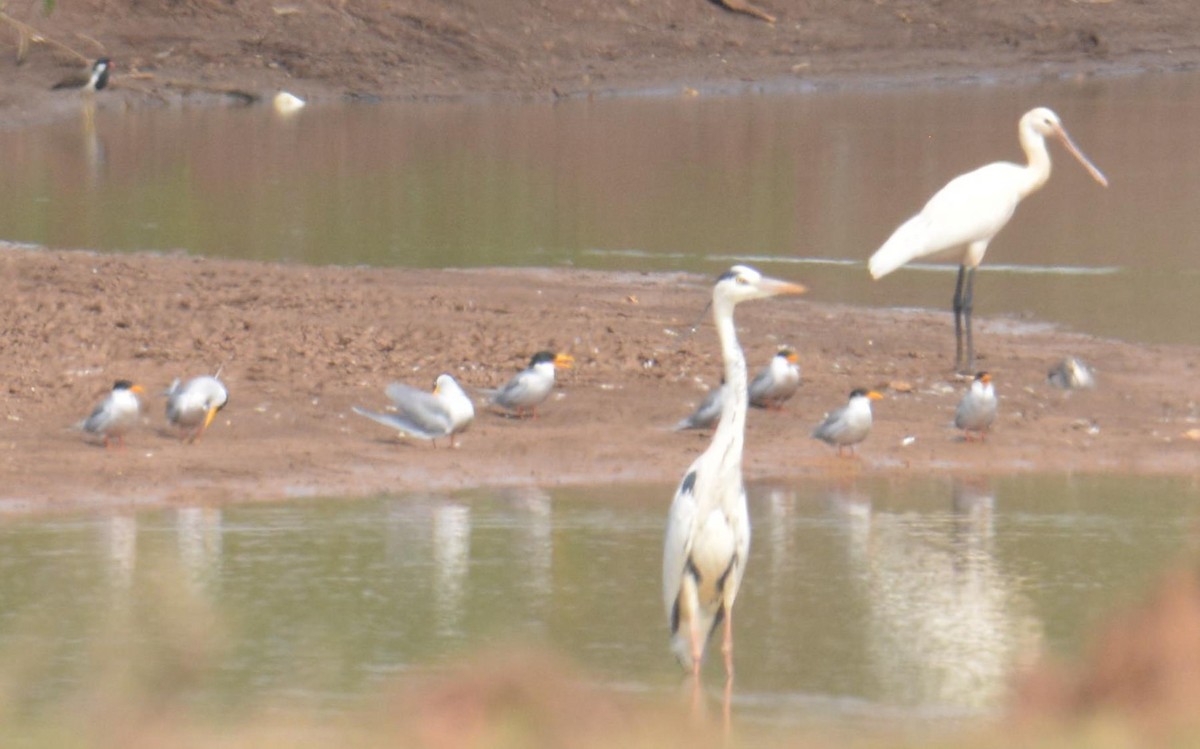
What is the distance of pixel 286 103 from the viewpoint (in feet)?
105

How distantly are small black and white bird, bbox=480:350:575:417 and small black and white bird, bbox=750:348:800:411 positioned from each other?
1.10 metres

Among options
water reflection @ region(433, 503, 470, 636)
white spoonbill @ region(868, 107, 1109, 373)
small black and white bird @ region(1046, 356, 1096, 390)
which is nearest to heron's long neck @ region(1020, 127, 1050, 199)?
white spoonbill @ region(868, 107, 1109, 373)

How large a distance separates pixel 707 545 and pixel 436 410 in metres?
3.71

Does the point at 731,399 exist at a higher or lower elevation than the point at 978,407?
higher

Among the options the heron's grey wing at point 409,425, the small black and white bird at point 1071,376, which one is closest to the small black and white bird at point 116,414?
the heron's grey wing at point 409,425

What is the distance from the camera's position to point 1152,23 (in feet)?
122

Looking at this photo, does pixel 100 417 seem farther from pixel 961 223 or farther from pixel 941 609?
pixel 961 223

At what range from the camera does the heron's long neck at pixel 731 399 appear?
673cm

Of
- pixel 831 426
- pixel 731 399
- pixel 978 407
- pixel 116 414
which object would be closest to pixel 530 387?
pixel 831 426

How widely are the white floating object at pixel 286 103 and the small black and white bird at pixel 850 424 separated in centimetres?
2250

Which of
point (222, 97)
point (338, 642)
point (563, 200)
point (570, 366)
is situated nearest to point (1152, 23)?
point (222, 97)

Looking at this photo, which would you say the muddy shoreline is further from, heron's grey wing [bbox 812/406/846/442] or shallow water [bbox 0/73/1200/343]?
shallow water [bbox 0/73/1200/343]

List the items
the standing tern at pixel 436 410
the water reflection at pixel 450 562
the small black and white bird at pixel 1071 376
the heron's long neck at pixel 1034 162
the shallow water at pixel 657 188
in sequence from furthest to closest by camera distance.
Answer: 1. the shallow water at pixel 657 188
2. the heron's long neck at pixel 1034 162
3. the small black and white bird at pixel 1071 376
4. the standing tern at pixel 436 410
5. the water reflection at pixel 450 562

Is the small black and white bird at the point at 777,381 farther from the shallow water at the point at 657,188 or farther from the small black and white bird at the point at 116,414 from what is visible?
the shallow water at the point at 657,188
